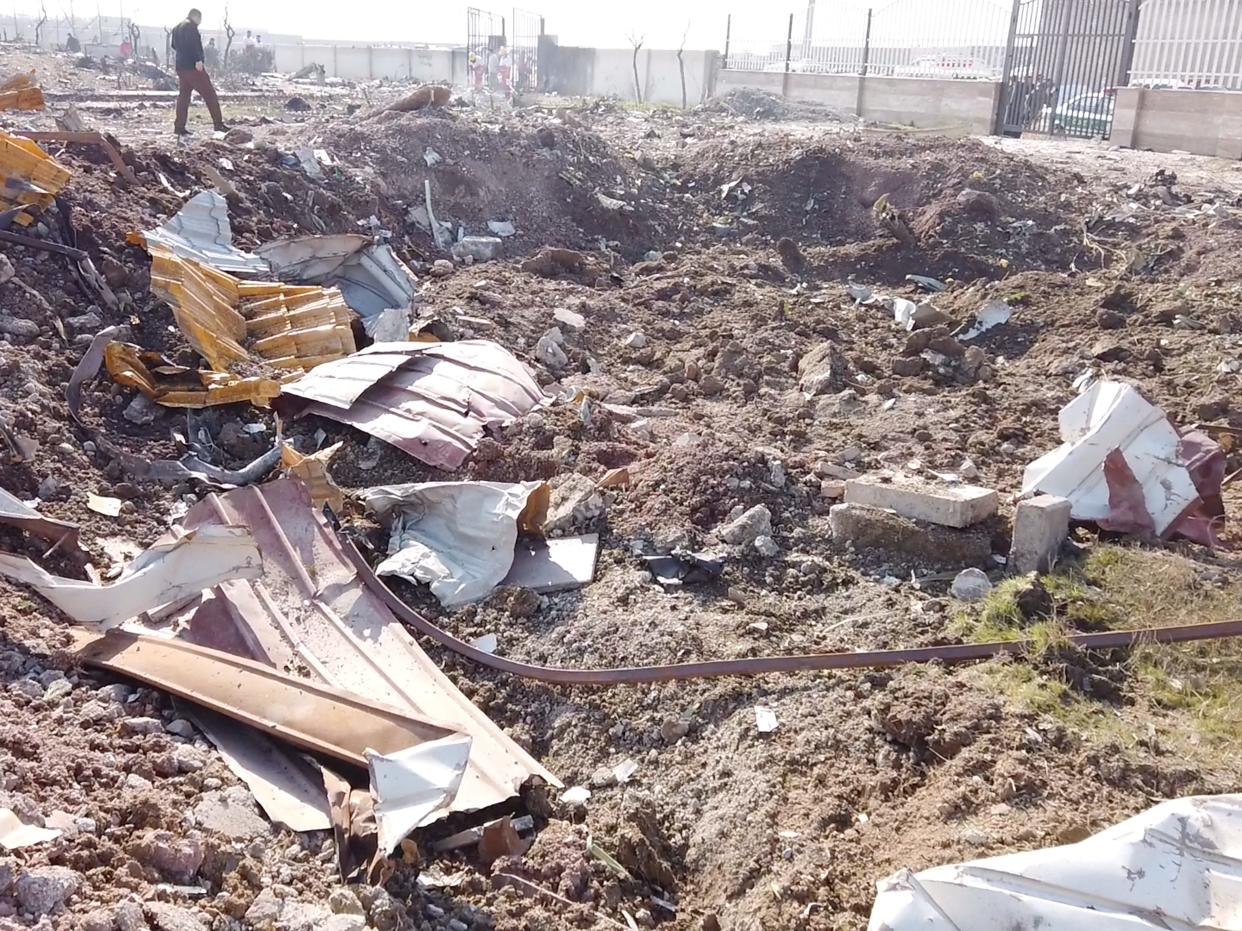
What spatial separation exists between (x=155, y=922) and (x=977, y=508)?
11.6 ft

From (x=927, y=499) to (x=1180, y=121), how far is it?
40.9ft

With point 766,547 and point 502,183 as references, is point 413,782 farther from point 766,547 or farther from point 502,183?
point 502,183

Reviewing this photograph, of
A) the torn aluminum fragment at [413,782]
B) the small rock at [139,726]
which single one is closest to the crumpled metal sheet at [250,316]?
the small rock at [139,726]

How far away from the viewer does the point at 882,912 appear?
2.22 metres

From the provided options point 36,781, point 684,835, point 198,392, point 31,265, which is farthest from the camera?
point 31,265

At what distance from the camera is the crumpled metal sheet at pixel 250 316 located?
6387 mm

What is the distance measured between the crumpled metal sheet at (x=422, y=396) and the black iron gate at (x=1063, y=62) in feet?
45.8

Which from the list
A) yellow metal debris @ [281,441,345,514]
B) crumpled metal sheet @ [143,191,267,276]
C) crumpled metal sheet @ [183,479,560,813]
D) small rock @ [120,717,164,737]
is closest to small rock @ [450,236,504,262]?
crumpled metal sheet @ [143,191,267,276]

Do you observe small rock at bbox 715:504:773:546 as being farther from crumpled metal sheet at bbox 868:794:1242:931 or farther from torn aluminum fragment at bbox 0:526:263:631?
crumpled metal sheet at bbox 868:794:1242:931

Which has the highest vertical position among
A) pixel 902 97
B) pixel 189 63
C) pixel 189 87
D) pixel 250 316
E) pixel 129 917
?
pixel 902 97

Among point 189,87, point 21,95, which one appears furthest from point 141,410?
point 189,87

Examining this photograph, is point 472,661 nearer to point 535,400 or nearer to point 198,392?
point 535,400

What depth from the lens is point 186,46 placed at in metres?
11.6

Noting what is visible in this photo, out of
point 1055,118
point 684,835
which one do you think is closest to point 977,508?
point 684,835
